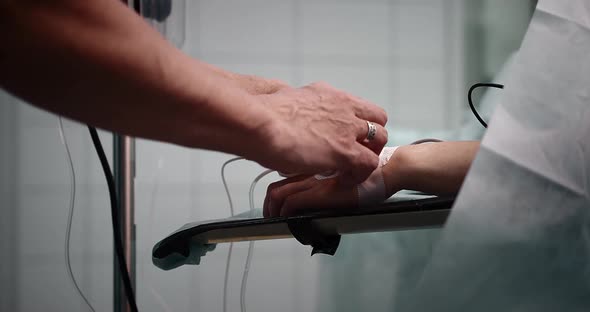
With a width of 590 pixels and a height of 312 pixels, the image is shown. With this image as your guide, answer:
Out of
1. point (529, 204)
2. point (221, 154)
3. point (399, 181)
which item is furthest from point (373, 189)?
point (221, 154)

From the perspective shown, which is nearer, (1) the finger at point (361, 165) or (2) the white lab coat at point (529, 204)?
(2) the white lab coat at point (529, 204)

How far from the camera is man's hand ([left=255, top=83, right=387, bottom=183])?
0.63 meters

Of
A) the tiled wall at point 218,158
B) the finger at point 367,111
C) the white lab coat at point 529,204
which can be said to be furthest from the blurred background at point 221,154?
the white lab coat at point 529,204

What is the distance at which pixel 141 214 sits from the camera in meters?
1.77

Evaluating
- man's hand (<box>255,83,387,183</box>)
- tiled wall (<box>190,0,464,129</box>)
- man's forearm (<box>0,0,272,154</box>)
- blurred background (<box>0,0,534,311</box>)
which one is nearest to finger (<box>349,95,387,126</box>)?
man's hand (<box>255,83,387,183</box>)

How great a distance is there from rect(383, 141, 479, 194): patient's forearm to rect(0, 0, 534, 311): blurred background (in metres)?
0.68

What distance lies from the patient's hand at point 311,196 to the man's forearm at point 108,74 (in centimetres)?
25

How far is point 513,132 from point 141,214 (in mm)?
1506

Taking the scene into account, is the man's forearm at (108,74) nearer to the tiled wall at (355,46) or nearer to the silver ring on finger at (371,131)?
the silver ring on finger at (371,131)

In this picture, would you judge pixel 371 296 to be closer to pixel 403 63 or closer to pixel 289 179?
pixel 289 179

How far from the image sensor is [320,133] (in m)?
0.70

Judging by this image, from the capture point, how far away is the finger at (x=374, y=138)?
78cm

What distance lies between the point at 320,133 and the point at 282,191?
0.15 m

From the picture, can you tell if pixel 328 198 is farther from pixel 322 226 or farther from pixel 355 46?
pixel 355 46
